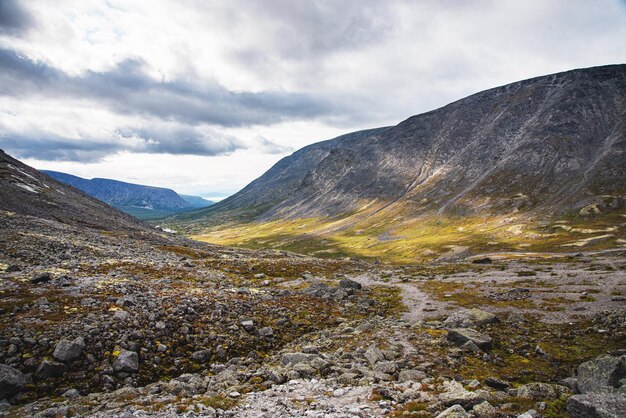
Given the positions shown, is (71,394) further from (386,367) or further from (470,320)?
(470,320)

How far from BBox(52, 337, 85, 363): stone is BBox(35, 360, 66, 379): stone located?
443mm

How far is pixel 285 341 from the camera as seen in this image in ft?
75.7

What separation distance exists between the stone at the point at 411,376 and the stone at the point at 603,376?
6822mm

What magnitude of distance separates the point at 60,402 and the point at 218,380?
21.0ft

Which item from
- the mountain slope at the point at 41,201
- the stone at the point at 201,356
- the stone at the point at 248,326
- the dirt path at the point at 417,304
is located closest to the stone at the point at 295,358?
the stone at the point at 201,356

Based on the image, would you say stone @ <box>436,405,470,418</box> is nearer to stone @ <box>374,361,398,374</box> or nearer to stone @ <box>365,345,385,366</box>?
stone @ <box>374,361,398,374</box>

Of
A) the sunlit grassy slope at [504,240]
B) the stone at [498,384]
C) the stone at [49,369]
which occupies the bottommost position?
the sunlit grassy slope at [504,240]

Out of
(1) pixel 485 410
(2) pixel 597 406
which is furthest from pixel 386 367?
(2) pixel 597 406

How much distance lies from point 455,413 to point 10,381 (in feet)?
58.6

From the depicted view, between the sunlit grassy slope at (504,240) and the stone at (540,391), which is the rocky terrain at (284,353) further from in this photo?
the sunlit grassy slope at (504,240)

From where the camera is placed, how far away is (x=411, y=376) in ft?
54.2

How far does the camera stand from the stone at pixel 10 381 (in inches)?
531

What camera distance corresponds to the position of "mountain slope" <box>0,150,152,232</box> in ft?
318

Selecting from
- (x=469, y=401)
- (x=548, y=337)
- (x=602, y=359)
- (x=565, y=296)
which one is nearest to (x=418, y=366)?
(x=469, y=401)
